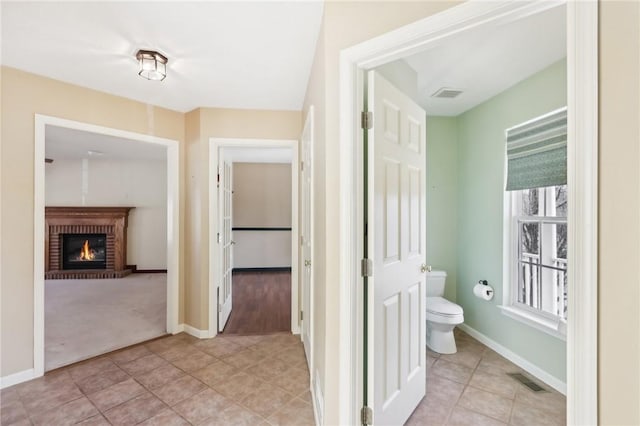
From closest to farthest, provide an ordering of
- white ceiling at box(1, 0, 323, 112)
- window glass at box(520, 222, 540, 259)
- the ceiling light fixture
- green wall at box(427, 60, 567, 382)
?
white ceiling at box(1, 0, 323, 112) → the ceiling light fixture → green wall at box(427, 60, 567, 382) → window glass at box(520, 222, 540, 259)

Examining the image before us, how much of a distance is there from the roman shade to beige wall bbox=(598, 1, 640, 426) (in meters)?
1.56

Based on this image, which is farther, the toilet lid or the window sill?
the toilet lid

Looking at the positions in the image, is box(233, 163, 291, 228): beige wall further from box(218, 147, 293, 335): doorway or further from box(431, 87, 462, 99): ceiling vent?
box(431, 87, 462, 99): ceiling vent

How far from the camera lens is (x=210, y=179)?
282cm

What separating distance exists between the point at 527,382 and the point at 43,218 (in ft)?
13.1

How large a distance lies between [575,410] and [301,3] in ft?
6.42

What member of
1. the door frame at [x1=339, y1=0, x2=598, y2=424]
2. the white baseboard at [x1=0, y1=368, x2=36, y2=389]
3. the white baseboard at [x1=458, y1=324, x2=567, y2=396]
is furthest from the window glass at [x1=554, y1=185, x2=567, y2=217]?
the white baseboard at [x1=0, y1=368, x2=36, y2=389]

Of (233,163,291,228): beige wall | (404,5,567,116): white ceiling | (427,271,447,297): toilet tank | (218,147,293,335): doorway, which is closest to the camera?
(404,5,567,116): white ceiling

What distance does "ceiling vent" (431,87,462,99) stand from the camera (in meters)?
2.41

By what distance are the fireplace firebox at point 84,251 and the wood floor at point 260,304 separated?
277 centimetres

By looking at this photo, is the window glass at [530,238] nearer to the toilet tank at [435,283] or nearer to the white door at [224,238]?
the toilet tank at [435,283]

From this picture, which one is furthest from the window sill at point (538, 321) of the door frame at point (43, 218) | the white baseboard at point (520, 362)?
the door frame at point (43, 218)

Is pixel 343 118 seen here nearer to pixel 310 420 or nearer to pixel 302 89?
pixel 302 89

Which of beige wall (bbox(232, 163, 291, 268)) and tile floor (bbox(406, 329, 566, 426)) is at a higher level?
beige wall (bbox(232, 163, 291, 268))
